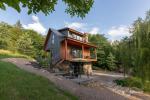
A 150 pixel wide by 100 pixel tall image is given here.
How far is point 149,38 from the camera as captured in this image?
1711 centimetres

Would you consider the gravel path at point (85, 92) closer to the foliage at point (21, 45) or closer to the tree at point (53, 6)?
the tree at point (53, 6)

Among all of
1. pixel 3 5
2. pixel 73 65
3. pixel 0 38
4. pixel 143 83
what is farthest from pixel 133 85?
pixel 0 38

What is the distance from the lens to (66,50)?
24.6m

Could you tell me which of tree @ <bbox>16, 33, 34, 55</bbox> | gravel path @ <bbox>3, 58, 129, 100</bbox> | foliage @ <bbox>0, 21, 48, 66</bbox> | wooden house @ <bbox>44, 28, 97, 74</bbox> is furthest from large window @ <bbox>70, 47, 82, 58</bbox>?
tree @ <bbox>16, 33, 34, 55</bbox>

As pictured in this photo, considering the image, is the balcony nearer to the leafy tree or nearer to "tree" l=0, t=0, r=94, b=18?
the leafy tree

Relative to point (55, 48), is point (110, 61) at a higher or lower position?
lower

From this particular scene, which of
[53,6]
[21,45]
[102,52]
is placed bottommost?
[53,6]

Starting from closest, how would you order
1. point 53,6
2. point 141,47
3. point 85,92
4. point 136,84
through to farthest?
point 53,6 → point 85,92 → point 141,47 → point 136,84

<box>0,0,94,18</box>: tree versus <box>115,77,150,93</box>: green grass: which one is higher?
<box>0,0,94,18</box>: tree

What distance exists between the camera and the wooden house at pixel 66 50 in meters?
25.4

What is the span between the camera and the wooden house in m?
25.4

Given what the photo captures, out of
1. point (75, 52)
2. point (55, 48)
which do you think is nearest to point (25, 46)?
point (55, 48)

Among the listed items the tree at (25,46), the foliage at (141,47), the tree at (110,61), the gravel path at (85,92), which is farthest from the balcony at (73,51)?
the tree at (110,61)

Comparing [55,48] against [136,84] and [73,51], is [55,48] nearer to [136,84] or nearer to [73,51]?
[73,51]
